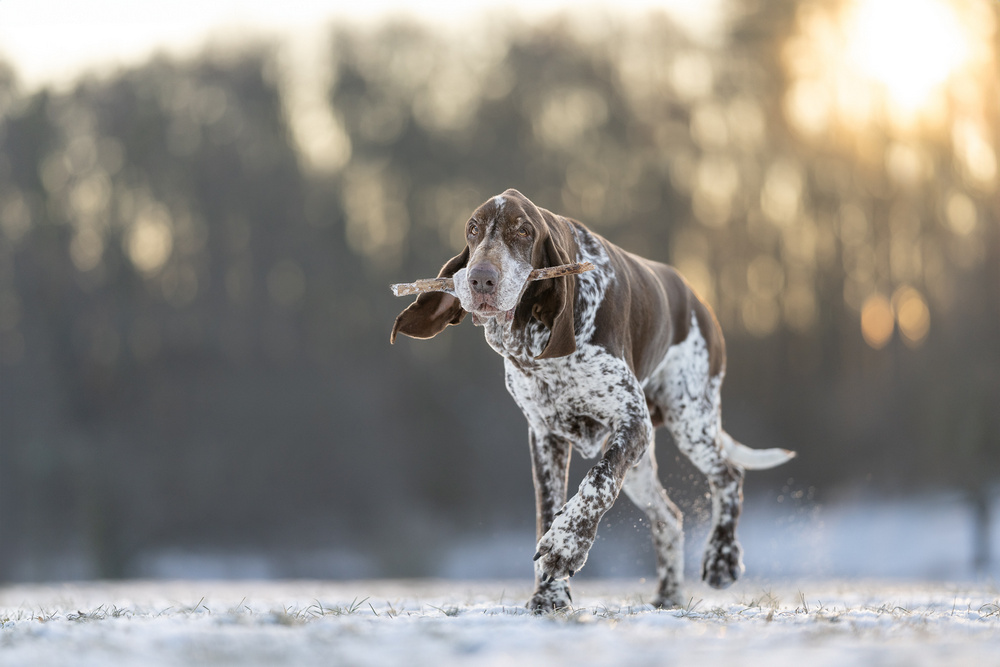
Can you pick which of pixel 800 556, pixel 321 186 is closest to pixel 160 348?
pixel 321 186

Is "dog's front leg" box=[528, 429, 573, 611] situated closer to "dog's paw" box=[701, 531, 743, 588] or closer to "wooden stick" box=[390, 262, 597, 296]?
"wooden stick" box=[390, 262, 597, 296]

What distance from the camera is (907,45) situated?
14.6 m

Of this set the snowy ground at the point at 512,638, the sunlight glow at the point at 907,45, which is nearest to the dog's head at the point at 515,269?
the snowy ground at the point at 512,638

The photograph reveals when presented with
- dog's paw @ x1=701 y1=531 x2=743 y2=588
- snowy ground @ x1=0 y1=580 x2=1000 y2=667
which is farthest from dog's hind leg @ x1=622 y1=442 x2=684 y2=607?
snowy ground @ x1=0 y1=580 x2=1000 y2=667

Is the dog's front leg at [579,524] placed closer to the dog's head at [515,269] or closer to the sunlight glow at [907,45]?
the dog's head at [515,269]

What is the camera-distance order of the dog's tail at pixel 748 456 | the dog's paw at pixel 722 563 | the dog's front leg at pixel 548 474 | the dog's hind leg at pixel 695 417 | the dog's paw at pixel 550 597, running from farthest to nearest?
the dog's tail at pixel 748 456, the dog's hind leg at pixel 695 417, the dog's paw at pixel 722 563, the dog's front leg at pixel 548 474, the dog's paw at pixel 550 597

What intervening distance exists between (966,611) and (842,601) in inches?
39.3

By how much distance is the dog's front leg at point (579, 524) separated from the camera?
3.87 meters

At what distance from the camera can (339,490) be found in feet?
56.7

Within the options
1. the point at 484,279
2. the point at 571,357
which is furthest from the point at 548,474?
the point at 484,279

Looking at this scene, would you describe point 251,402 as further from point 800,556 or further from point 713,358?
point 713,358

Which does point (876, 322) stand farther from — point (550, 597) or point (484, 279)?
point (484, 279)

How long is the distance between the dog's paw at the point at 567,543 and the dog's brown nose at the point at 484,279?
2.85ft

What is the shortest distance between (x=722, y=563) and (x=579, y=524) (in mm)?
1671
